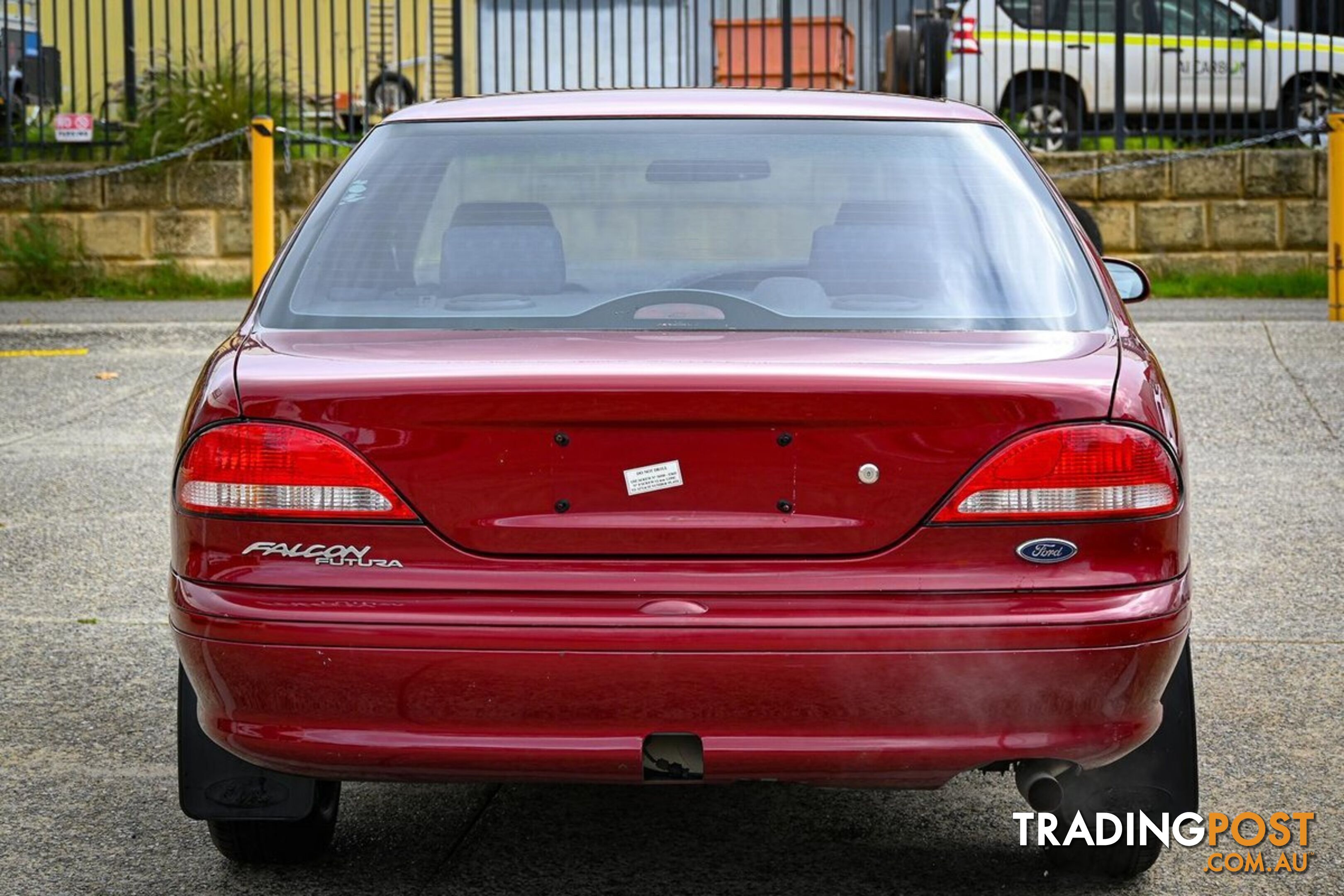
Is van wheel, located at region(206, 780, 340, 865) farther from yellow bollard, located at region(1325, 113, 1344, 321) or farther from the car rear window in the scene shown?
yellow bollard, located at region(1325, 113, 1344, 321)

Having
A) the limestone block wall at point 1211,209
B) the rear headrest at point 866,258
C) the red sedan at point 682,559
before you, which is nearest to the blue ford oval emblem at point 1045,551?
the red sedan at point 682,559

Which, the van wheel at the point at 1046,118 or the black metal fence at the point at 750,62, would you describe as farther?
the van wheel at the point at 1046,118

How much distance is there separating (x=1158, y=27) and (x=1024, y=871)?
12.3m

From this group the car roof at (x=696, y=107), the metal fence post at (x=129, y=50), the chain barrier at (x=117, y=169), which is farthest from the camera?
the metal fence post at (x=129, y=50)

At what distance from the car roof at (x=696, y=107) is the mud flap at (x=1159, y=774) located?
1.23m

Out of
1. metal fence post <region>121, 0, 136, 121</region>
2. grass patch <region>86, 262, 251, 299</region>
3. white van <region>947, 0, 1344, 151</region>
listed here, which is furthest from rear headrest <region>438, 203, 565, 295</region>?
metal fence post <region>121, 0, 136, 121</region>

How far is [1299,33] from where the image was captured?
14.8 metres

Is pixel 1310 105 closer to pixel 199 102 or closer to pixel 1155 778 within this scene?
pixel 199 102

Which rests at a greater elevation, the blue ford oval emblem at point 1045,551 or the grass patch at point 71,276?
the grass patch at point 71,276

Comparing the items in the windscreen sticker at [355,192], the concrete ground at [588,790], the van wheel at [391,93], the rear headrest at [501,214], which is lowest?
the concrete ground at [588,790]

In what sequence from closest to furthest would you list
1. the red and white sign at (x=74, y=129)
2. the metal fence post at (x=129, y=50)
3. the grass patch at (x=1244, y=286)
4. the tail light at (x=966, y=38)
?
1. the grass patch at (x=1244, y=286)
2. the red and white sign at (x=74, y=129)
3. the metal fence post at (x=129, y=50)
4. the tail light at (x=966, y=38)

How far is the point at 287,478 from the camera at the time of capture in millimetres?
2963

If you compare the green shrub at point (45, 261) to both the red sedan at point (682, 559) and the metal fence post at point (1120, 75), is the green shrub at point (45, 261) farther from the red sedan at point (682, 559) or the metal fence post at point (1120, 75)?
the red sedan at point (682, 559)

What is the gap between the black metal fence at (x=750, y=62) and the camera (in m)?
14.5
